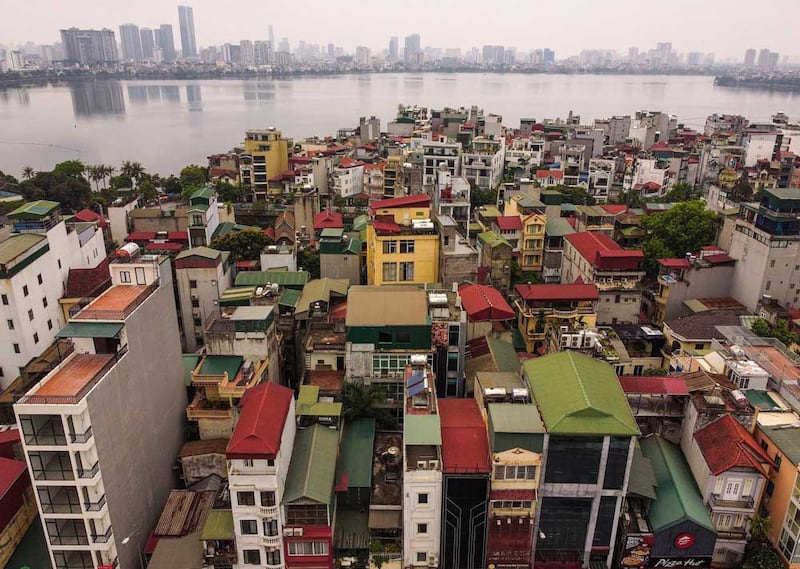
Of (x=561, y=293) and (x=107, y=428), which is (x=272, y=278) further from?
(x=107, y=428)

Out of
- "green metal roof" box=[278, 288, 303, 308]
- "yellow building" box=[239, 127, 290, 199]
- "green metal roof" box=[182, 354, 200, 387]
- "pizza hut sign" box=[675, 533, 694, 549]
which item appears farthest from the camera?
"yellow building" box=[239, 127, 290, 199]

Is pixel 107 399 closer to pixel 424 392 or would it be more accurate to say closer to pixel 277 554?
pixel 277 554

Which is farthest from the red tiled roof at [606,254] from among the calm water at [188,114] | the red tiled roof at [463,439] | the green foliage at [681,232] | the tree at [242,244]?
the calm water at [188,114]

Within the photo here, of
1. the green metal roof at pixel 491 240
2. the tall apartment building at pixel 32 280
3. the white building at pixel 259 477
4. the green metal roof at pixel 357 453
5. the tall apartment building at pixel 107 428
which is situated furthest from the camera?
the green metal roof at pixel 491 240

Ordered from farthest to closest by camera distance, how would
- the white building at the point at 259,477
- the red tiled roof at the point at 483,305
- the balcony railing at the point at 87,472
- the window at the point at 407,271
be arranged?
1. the window at the point at 407,271
2. the red tiled roof at the point at 483,305
3. the white building at the point at 259,477
4. the balcony railing at the point at 87,472

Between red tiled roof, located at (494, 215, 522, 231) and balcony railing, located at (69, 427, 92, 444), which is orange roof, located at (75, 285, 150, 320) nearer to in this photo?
balcony railing, located at (69, 427, 92, 444)

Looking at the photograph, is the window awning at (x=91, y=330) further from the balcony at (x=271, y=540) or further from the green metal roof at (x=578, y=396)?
the green metal roof at (x=578, y=396)

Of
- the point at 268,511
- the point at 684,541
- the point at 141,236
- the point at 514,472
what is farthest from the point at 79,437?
the point at 141,236

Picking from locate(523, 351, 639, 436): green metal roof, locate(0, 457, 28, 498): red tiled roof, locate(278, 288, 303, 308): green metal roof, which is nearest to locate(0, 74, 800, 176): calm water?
locate(278, 288, 303, 308): green metal roof
